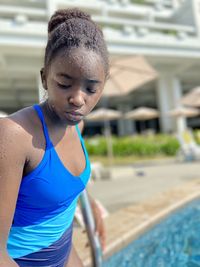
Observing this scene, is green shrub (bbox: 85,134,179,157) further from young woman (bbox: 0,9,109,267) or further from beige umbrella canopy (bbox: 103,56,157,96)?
young woman (bbox: 0,9,109,267)

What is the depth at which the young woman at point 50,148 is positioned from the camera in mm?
731

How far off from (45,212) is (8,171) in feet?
0.76

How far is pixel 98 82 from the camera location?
0.82 metres

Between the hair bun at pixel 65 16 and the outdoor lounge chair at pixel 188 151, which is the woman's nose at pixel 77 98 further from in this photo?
the outdoor lounge chair at pixel 188 151

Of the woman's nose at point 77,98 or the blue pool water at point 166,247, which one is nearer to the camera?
the woman's nose at point 77,98

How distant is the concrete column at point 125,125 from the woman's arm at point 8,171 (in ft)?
90.0

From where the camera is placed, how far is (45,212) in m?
0.88

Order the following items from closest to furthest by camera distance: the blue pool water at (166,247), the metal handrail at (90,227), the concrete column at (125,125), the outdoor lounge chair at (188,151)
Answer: the metal handrail at (90,227), the blue pool water at (166,247), the outdoor lounge chair at (188,151), the concrete column at (125,125)

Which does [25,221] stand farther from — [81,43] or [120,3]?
[120,3]

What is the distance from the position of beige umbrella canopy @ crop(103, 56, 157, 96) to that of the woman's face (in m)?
7.99

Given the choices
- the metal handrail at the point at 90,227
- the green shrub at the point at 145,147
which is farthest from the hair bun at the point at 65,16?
the green shrub at the point at 145,147

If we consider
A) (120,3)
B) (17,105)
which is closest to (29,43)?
(120,3)

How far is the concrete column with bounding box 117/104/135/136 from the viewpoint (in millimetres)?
28234

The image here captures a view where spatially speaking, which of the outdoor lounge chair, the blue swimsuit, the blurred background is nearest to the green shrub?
the blurred background
